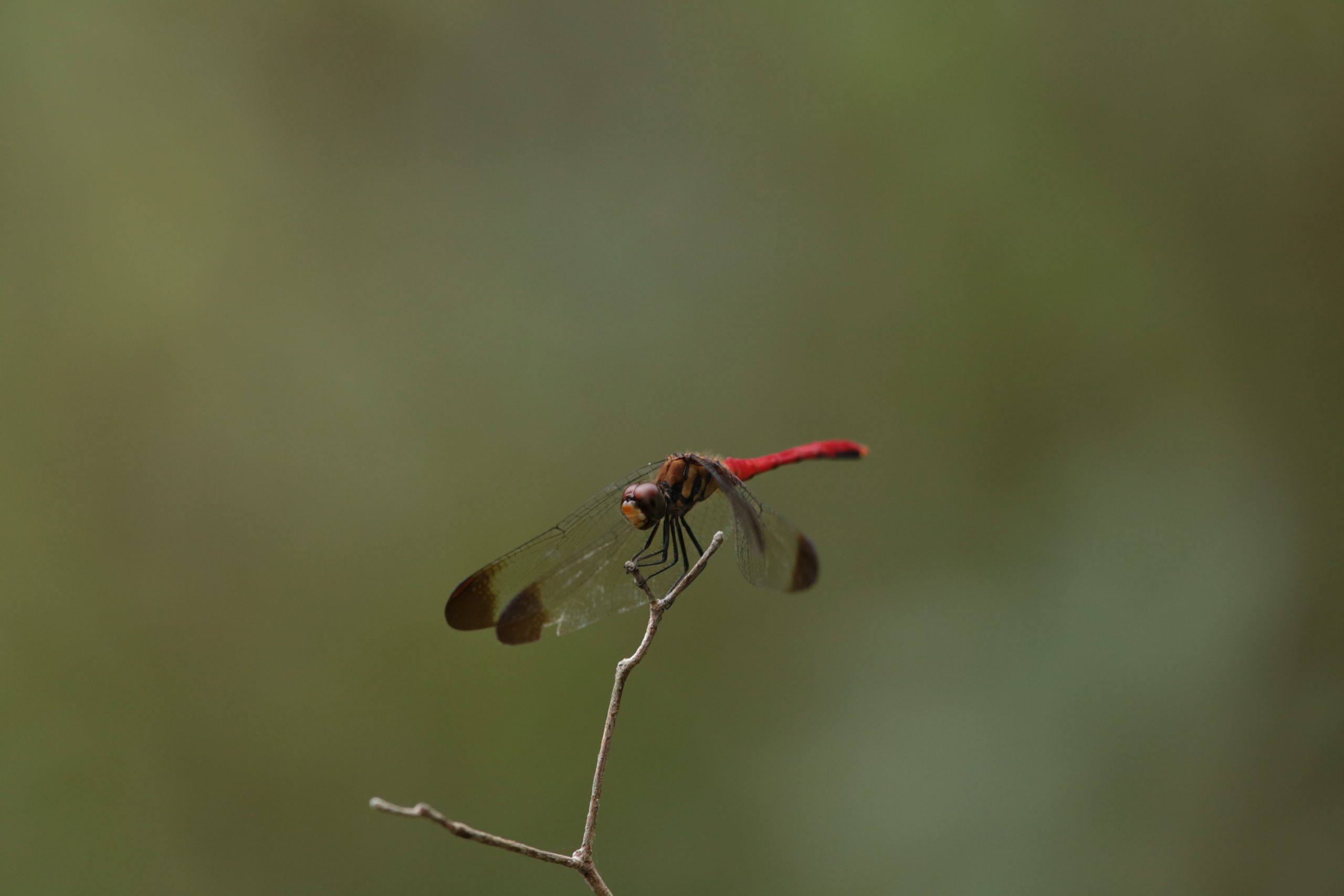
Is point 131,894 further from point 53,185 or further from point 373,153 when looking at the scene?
point 373,153

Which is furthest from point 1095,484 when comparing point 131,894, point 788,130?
point 131,894

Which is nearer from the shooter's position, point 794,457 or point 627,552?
point 627,552

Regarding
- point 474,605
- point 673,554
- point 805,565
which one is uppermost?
point 474,605

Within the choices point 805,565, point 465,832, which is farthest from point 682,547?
point 465,832

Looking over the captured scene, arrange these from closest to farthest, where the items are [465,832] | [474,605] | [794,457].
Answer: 1. [465,832]
2. [474,605]
3. [794,457]

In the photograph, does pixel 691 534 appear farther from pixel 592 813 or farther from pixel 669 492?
pixel 592 813

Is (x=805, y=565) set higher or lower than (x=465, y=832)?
lower

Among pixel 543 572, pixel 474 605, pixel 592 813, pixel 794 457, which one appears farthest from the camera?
pixel 794 457

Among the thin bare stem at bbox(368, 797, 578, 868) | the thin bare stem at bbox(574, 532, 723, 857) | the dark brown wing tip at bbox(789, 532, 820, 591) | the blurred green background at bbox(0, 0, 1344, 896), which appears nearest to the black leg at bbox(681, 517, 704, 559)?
the dark brown wing tip at bbox(789, 532, 820, 591)
